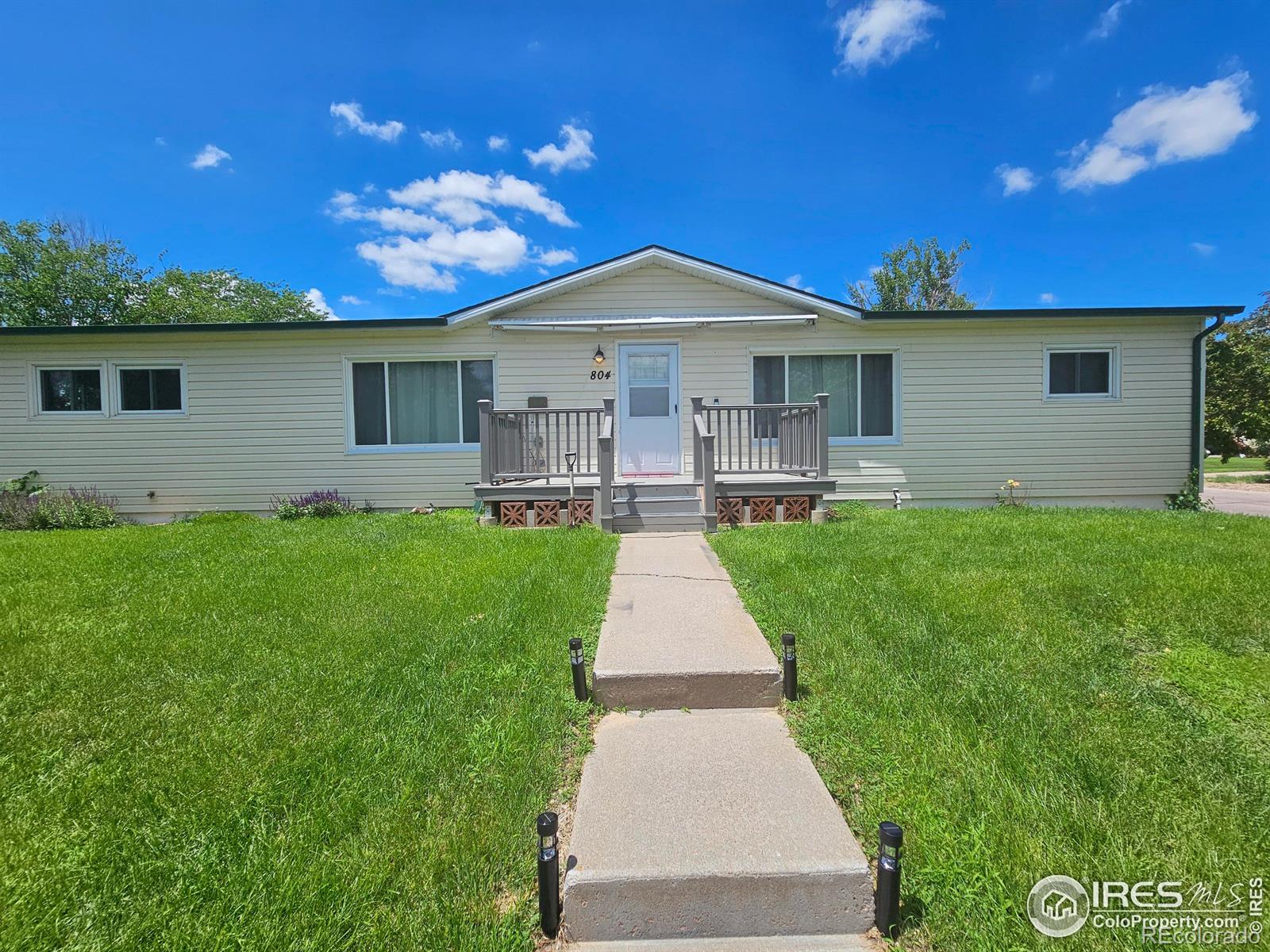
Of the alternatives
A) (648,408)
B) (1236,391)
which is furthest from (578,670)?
(1236,391)

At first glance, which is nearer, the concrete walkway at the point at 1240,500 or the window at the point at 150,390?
the window at the point at 150,390

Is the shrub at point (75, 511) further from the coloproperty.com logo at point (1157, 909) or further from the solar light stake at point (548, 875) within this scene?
the coloproperty.com logo at point (1157, 909)

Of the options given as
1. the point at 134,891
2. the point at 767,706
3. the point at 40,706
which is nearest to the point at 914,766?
the point at 767,706

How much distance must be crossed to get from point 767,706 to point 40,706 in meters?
3.43

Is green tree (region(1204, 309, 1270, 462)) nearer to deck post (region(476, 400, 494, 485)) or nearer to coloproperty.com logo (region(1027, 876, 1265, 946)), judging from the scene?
deck post (region(476, 400, 494, 485))

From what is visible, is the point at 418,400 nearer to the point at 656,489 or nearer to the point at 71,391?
the point at 656,489

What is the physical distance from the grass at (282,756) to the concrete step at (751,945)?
26cm

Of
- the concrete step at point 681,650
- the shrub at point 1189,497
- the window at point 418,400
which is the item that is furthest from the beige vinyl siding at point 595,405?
the concrete step at point 681,650

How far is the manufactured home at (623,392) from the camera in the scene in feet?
28.9

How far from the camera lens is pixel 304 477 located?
29.7ft

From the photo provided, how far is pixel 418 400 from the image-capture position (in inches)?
361

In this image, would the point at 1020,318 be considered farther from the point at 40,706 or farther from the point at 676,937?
the point at 40,706

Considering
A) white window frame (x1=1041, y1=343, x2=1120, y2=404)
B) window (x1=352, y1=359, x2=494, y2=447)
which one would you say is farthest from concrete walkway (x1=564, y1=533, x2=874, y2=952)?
white window frame (x1=1041, y1=343, x2=1120, y2=404)

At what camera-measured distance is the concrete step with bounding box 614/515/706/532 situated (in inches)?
269
